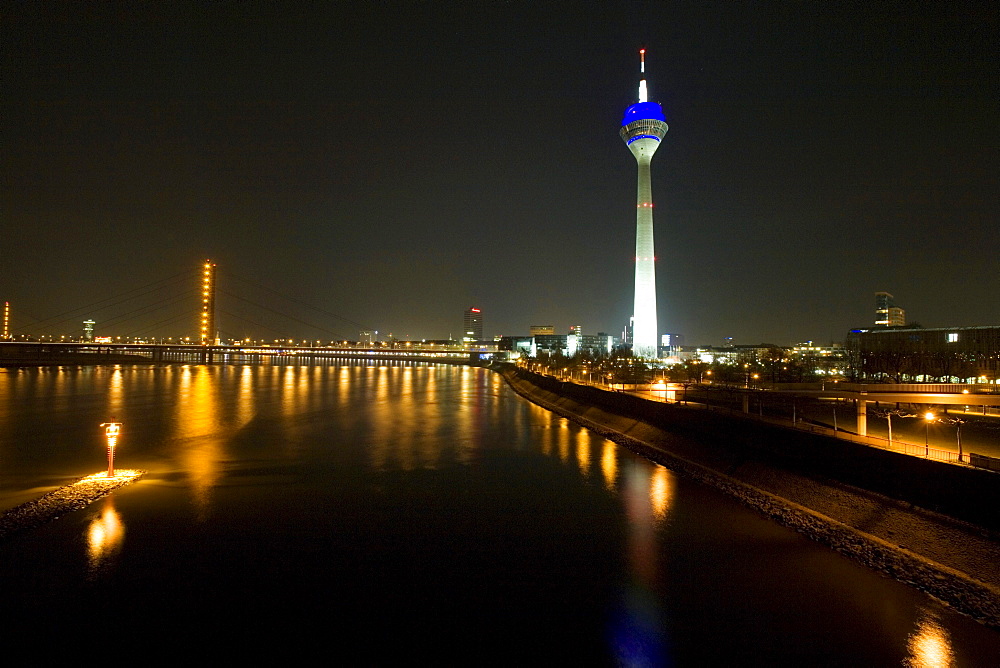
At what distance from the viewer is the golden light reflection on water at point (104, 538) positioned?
7324 millimetres

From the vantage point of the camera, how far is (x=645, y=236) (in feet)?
260

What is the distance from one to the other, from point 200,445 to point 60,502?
22.5 feet

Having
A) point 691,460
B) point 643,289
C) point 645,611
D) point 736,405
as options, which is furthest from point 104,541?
point 643,289

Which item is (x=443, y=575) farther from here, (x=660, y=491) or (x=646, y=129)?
(x=646, y=129)

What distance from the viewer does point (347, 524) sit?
356 inches

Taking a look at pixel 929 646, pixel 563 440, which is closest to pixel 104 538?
pixel 929 646

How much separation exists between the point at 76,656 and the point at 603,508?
7423 mm

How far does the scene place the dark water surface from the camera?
214 inches

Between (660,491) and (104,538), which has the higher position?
(104,538)

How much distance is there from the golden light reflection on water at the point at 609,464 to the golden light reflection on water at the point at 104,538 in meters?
8.14

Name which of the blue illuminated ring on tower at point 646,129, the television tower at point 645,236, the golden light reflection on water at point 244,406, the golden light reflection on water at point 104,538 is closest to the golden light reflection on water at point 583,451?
the golden light reflection on water at point 104,538

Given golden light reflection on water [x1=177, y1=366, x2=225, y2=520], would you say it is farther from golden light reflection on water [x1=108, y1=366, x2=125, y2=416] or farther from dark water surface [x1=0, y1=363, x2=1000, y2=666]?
golden light reflection on water [x1=108, y1=366, x2=125, y2=416]

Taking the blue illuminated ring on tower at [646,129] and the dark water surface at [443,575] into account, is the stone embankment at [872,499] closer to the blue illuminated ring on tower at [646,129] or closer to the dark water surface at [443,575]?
the dark water surface at [443,575]

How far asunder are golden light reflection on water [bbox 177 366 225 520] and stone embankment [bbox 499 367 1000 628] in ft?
30.5
